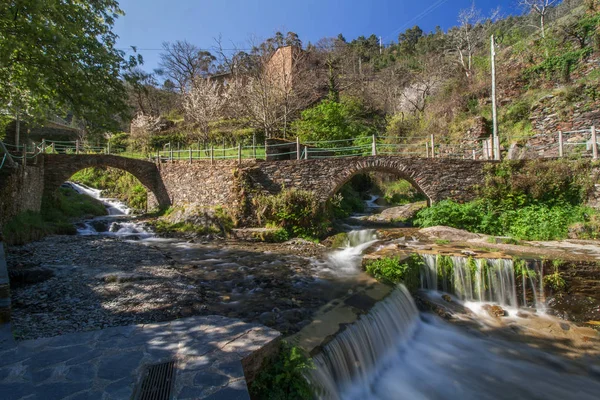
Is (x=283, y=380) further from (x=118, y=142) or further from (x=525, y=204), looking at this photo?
(x=118, y=142)

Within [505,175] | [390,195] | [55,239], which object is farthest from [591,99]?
[55,239]

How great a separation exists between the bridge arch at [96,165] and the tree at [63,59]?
991 cm

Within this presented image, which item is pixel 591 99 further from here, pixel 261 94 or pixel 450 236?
pixel 261 94

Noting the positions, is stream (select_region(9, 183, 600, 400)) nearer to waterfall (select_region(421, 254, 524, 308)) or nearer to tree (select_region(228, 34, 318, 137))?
waterfall (select_region(421, 254, 524, 308))

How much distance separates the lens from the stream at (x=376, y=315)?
4645mm

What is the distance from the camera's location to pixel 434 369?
206 inches

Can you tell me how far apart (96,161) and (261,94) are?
10.6 metres

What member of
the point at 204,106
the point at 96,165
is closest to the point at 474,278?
the point at 96,165

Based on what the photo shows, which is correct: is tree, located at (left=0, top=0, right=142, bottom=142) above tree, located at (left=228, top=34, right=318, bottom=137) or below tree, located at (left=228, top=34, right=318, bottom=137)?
below

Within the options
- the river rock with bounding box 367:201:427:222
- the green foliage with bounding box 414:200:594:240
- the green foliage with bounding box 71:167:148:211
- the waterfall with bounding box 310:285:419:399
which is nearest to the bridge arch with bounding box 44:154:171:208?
the green foliage with bounding box 71:167:148:211

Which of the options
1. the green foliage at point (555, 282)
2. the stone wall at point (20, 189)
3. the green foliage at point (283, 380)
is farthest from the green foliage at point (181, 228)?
the green foliage at point (555, 282)

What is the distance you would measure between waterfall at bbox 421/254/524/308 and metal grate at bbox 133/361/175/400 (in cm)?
681

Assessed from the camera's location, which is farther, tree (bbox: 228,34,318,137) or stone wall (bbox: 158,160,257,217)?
tree (bbox: 228,34,318,137)

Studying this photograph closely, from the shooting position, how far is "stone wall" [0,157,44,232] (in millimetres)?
10344
